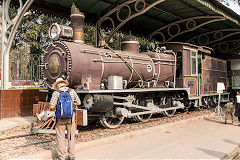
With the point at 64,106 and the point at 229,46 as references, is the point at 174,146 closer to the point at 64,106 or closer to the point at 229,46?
the point at 64,106

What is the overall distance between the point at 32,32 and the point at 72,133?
19.5 m

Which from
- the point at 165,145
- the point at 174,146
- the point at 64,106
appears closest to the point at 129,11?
the point at 165,145

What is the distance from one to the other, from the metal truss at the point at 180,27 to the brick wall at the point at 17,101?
8.68 metres

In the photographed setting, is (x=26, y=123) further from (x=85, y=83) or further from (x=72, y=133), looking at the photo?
(x=72, y=133)

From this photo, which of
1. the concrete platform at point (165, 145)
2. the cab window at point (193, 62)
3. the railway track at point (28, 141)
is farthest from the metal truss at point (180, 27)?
the railway track at point (28, 141)

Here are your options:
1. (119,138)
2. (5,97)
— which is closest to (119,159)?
(119,138)

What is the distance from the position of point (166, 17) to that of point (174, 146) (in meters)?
9.39

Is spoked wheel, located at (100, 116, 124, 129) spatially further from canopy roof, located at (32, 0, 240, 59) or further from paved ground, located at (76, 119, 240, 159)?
canopy roof, located at (32, 0, 240, 59)

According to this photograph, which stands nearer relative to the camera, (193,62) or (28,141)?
(28,141)

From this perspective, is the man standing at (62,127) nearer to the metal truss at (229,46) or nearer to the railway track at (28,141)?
the railway track at (28,141)

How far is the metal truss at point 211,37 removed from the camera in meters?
16.2

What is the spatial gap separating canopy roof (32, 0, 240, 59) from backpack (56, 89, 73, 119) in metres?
6.80

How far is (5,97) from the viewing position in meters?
9.00

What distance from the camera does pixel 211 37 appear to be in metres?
17.4
